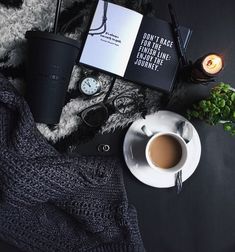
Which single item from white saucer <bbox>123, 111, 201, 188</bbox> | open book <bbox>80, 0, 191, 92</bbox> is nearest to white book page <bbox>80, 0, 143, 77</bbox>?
open book <bbox>80, 0, 191, 92</bbox>

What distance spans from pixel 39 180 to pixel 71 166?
7cm

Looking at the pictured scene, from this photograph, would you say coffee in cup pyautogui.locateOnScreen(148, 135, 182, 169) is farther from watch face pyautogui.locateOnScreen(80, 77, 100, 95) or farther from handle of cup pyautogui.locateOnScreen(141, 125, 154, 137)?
watch face pyautogui.locateOnScreen(80, 77, 100, 95)

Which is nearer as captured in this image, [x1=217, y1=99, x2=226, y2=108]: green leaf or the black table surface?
[x1=217, y1=99, x2=226, y2=108]: green leaf

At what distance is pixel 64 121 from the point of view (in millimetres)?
925

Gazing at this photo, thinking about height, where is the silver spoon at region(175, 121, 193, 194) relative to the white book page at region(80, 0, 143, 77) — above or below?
below

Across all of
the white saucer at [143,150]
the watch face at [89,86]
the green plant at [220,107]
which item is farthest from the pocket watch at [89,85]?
the green plant at [220,107]

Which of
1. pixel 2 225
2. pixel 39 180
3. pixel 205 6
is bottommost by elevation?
pixel 2 225

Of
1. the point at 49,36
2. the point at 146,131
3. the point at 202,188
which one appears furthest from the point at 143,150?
the point at 49,36

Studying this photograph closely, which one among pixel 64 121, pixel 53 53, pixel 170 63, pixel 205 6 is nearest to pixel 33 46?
pixel 53 53

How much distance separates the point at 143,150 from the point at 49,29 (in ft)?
1.12

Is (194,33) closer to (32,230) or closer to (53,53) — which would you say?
(53,53)

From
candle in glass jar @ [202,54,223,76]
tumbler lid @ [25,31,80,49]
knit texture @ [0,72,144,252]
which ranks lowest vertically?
knit texture @ [0,72,144,252]

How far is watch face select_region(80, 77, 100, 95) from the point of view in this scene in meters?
0.91

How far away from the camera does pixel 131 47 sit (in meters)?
0.93
